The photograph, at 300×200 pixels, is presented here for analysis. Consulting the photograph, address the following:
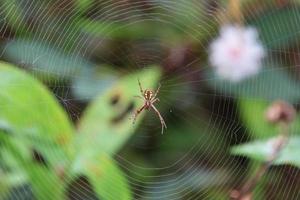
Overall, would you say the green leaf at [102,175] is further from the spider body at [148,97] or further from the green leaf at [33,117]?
the spider body at [148,97]

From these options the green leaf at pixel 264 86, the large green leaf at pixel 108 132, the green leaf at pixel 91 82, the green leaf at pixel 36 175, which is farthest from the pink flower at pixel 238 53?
the green leaf at pixel 36 175

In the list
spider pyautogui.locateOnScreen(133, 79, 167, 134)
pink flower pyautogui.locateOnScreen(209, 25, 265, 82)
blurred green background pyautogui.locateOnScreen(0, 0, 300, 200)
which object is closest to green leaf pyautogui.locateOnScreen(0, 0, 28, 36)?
blurred green background pyautogui.locateOnScreen(0, 0, 300, 200)

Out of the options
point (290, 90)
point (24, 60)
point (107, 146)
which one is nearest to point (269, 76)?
point (290, 90)

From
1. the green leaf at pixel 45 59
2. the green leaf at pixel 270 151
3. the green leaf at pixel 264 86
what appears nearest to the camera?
the green leaf at pixel 270 151

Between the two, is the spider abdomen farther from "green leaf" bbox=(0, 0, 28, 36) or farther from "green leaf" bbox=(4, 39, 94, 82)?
"green leaf" bbox=(0, 0, 28, 36)

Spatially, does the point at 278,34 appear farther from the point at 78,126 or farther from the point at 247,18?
the point at 78,126

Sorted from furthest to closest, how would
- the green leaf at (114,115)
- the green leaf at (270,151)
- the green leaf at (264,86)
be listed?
the green leaf at (264,86), the green leaf at (114,115), the green leaf at (270,151)

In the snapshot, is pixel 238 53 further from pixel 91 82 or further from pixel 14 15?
pixel 14 15
